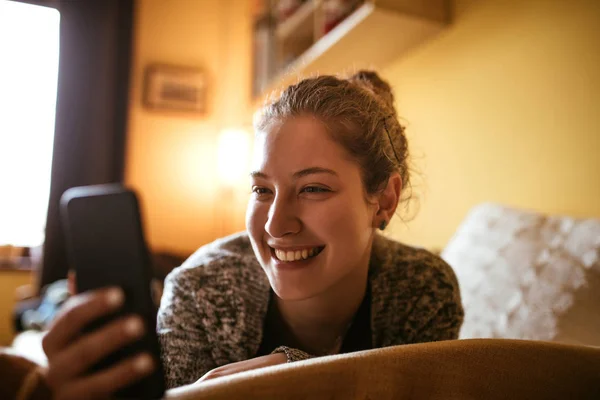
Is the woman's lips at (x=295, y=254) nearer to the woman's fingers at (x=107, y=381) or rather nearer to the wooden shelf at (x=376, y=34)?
the woman's fingers at (x=107, y=381)

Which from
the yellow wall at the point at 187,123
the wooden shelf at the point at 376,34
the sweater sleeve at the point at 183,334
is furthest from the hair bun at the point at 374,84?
the yellow wall at the point at 187,123

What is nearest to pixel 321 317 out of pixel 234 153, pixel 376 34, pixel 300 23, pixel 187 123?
pixel 376 34

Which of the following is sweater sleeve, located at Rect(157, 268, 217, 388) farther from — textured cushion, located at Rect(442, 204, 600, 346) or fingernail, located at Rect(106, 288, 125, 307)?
textured cushion, located at Rect(442, 204, 600, 346)

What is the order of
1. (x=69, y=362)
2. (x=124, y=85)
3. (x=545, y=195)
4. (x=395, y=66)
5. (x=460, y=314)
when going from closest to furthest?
(x=69, y=362)
(x=460, y=314)
(x=545, y=195)
(x=395, y=66)
(x=124, y=85)

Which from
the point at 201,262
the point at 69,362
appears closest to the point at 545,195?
the point at 201,262

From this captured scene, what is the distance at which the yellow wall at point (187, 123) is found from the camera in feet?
10.5

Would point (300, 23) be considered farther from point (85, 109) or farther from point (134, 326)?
point (134, 326)

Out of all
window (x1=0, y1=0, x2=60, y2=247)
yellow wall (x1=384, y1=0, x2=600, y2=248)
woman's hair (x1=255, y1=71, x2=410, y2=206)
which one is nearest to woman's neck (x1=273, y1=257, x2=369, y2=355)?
woman's hair (x1=255, y1=71, x2=410, y2=206)

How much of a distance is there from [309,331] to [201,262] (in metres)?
0.27

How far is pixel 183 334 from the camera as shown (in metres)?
0.78

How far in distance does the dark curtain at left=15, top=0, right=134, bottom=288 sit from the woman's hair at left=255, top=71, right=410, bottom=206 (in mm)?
2298

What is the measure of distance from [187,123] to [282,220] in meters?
2.75

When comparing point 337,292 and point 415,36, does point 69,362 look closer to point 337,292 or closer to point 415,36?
point 337,292

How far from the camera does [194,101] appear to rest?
3305 mm
